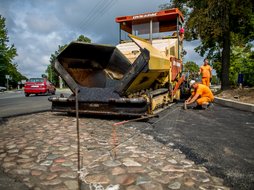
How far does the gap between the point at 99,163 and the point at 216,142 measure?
6.33 feet

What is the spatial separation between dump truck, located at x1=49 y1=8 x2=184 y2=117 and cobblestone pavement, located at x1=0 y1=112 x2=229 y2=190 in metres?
1.25

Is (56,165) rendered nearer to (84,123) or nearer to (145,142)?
(145,142)

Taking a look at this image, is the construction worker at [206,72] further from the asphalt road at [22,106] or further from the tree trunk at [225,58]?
the asphalt road at [22,106]

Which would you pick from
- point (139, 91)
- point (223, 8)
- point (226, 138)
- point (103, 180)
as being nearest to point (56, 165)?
point (103, 180)

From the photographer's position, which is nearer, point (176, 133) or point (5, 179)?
point (5, 179)

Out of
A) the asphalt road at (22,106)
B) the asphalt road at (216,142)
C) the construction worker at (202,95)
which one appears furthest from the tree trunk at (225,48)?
the asphalt road at (22,106)

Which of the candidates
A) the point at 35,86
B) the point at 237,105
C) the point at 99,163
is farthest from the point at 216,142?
the point at 35,86

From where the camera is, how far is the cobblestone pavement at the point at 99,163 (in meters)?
2.37

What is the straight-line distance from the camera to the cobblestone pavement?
7.79 ft

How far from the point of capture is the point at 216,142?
150 inches

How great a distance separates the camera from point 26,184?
2.36m

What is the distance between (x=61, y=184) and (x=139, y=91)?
408 centimetres

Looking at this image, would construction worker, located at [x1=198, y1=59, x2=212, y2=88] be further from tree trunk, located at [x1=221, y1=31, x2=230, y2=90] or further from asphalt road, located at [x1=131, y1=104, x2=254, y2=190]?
asphalt road, located at [x1=131, y1=104, x2=254, y2=190]

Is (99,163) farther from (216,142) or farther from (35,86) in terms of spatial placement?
(35,86)
